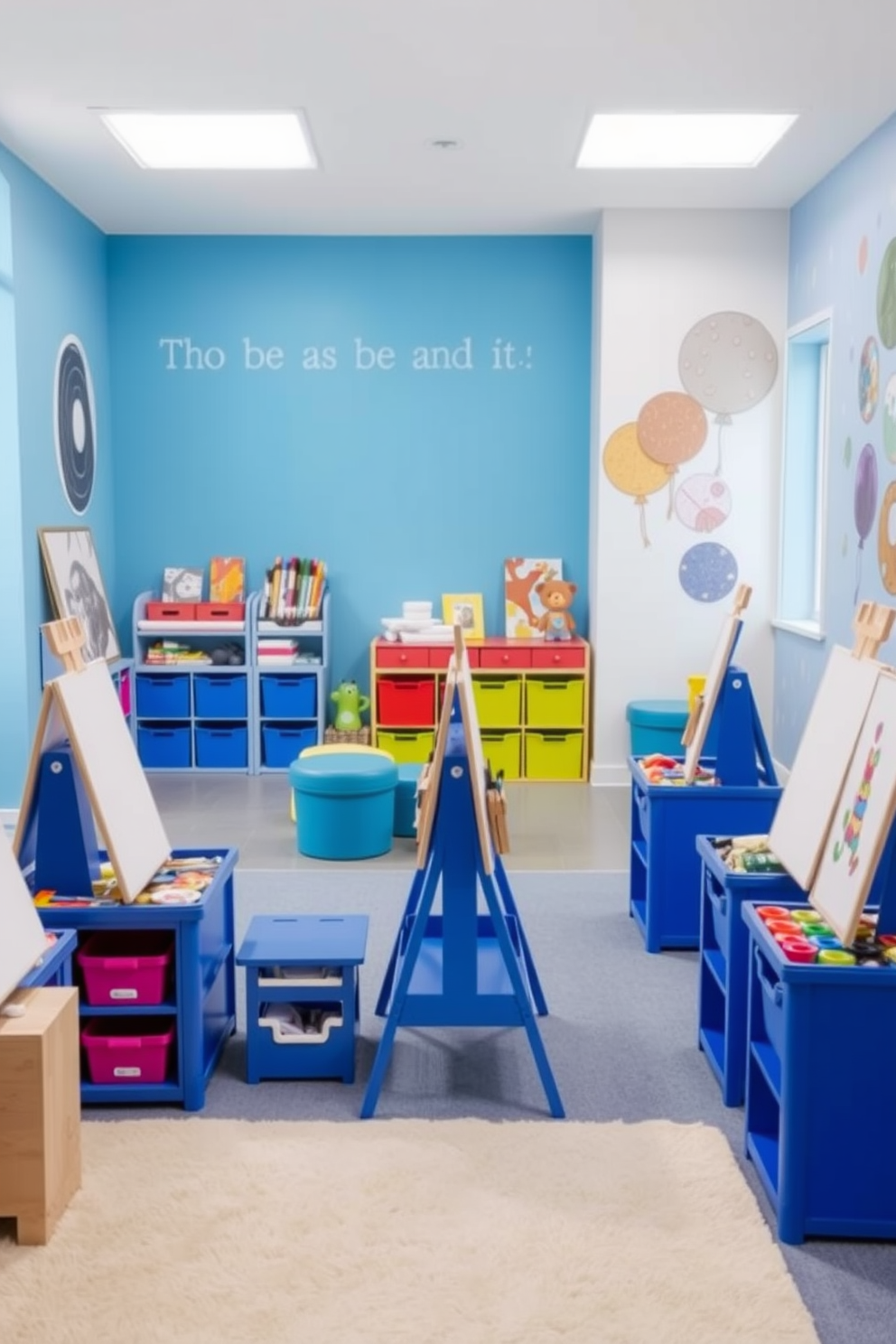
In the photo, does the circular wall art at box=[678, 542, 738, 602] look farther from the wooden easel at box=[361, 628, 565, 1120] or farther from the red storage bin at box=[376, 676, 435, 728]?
the wooden easel at box=[361, 628, 565, 1120]

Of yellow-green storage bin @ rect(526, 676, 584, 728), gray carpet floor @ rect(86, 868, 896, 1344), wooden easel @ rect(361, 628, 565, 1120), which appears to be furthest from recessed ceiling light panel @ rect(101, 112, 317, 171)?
gray carpet floor @ rect(86, 868, 896, 1344)

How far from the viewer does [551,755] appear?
22.7ft

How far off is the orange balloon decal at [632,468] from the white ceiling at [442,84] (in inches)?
45.8

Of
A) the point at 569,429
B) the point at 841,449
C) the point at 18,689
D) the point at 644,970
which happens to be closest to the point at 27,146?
the point at 18,689

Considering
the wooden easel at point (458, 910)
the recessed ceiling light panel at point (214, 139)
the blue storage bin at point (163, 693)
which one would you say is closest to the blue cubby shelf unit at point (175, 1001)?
the wooden easel at point (458, 910)

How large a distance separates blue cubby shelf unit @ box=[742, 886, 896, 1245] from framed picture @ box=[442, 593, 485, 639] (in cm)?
488

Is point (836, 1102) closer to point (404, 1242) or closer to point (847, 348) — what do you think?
point (404, 1242)

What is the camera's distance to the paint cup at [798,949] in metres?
2.47

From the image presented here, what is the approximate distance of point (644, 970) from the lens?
3.97 m

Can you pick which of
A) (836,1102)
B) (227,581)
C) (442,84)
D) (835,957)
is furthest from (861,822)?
(227,581)

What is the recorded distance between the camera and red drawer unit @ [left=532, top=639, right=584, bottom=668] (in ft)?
22.5

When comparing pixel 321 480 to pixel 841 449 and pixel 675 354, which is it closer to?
pixel 675 354

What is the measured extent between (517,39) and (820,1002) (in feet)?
10.9

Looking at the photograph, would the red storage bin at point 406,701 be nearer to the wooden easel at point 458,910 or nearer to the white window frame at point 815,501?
the white window frame at point 815,501
